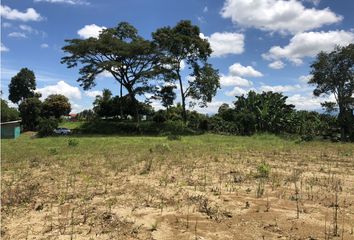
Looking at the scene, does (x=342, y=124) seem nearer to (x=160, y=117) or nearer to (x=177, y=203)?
(x=160, y=117)

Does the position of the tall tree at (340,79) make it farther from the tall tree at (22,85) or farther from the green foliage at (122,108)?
the tall tree at (22,85)

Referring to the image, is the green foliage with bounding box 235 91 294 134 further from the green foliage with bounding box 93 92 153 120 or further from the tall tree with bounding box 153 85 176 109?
the green foliage with bounding box 93 92 153 120

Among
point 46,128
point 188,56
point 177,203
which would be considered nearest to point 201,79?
point 188,56

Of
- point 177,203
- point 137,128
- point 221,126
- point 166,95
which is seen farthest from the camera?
point 166,95

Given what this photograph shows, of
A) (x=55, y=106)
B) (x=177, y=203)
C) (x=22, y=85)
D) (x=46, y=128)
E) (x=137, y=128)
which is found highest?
(x=22, y=85)

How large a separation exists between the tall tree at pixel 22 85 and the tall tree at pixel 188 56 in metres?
38.2

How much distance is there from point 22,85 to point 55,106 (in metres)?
19.6

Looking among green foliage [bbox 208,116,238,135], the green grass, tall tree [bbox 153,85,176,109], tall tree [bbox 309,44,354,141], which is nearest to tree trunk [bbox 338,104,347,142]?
tall tree [bbox 309,44,354,141]

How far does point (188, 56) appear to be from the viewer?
1598 inches

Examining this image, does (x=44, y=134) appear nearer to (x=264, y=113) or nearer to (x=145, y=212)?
(x=264, y=113)

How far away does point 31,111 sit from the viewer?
167 feet

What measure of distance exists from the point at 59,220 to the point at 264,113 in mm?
33327

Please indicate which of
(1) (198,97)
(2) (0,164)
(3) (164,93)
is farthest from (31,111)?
(2) (0,164)

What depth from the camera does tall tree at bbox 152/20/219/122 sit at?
38978 mm
